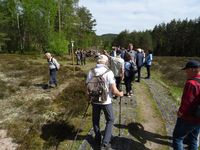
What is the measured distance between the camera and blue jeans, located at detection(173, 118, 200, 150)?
4855mm

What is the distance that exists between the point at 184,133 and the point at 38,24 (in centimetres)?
4127

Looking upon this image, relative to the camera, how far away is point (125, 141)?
6594 millimetres

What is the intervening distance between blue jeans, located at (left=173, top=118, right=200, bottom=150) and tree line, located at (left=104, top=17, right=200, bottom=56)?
220 ft

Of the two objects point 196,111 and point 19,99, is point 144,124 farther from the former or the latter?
point 19,99

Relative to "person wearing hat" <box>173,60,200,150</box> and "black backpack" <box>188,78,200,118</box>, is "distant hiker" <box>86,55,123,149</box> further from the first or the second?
"black backpack" <box>188,78,200,118</box>

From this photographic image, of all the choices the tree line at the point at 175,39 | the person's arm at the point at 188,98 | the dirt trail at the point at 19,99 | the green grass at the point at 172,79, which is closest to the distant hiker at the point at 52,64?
the dirt trail at the point at 19,99

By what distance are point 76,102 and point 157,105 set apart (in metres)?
3.57

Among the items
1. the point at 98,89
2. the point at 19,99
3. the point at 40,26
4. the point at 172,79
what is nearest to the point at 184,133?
the point at 98,89

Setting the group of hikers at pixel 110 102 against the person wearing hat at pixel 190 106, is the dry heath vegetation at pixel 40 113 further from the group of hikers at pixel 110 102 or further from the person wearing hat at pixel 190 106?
the person wearing hat at pixel 190 106

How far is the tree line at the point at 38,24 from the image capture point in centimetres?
4167

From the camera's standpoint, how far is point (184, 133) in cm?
493

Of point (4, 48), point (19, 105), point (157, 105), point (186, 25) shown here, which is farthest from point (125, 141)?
point (186, 25)

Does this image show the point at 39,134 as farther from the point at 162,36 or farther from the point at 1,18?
A: the point at 162,36

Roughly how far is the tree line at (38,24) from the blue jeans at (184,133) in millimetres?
35368
